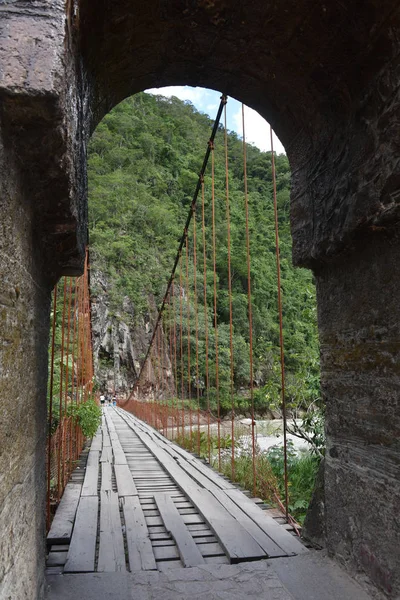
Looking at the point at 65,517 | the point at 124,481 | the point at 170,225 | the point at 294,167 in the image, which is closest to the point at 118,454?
the point at 124,481

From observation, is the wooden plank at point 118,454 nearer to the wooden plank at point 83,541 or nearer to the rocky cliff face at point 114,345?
the wooden plank at point 83,541

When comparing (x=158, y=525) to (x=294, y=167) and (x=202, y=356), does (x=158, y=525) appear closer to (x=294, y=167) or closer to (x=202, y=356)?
(x=294, y=167)

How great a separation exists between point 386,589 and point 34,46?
1569mm

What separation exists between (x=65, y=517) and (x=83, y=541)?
31cm

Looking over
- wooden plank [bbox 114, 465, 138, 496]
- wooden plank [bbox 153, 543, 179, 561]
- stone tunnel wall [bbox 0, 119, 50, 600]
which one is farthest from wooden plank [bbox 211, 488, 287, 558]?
stone tunnel wall [bbox 0, 119, 50, 600]

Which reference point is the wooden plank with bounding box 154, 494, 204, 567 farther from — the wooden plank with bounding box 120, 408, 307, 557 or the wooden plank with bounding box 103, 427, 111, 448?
the wooden plank with bounding box 103, 427, 111, 448

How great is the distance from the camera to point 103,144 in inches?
1080

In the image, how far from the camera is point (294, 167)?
69.7 inches

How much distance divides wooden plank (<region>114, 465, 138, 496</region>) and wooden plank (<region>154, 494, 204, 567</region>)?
17 centimetres

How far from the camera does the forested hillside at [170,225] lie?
18.5 metres

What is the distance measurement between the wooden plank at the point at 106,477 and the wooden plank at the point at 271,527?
73cm

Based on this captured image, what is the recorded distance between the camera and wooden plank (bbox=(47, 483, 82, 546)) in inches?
64.4

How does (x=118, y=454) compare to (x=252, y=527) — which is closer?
(x=252, y=527)

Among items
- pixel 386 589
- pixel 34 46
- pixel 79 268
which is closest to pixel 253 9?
pixel 34 46
